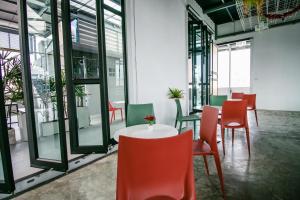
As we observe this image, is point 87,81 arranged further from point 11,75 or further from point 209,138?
point 209,138

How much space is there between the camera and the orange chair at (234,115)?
3000 millimetres

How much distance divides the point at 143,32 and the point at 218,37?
625 centimetres

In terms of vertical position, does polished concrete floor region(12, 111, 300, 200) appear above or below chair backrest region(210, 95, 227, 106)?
below

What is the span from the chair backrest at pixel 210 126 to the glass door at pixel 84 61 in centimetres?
180

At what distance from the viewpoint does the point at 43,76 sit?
323 centimetres

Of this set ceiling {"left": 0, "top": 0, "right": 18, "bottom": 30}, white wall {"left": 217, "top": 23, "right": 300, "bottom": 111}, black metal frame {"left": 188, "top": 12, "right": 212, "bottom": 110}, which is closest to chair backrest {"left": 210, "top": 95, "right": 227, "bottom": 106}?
black metal frame {"left": 188, "top": 12, "right": 212, "bottom": 110}

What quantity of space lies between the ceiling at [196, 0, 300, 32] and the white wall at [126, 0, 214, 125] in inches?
75.2

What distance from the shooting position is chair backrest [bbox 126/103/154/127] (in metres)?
2.60

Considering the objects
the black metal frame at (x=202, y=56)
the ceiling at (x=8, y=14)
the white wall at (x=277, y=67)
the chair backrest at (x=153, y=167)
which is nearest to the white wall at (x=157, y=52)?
the black metal frame at (x=202, y=56)

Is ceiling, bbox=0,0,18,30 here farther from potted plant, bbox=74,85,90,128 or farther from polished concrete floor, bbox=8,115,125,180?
polished concrete floor, bbox=8,115,125,180

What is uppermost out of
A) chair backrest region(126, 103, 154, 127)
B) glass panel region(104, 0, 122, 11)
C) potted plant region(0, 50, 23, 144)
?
glass panel region(104, 0, 122, 11)

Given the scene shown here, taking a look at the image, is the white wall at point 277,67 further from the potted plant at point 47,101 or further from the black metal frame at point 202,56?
the potted plant at point 47,101

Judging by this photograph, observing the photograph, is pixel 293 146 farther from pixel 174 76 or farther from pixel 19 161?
pixel 19 161

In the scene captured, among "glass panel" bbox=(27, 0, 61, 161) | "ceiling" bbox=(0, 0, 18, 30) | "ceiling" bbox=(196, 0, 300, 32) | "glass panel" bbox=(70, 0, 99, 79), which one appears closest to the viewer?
"glass panel" bbox=(27, 0, 61, 161)
